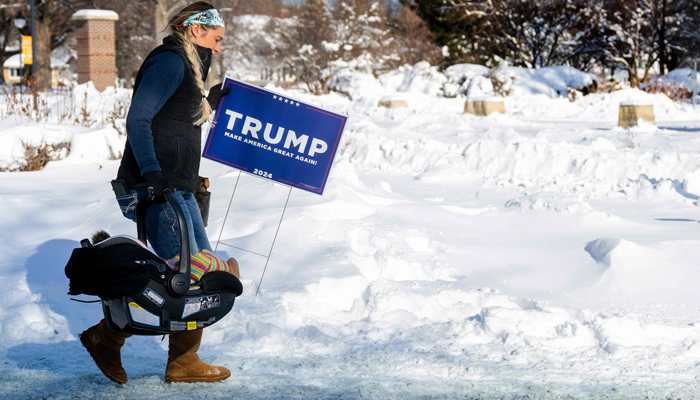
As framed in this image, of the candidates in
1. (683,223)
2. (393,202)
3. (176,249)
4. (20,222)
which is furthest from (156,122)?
(683,223)

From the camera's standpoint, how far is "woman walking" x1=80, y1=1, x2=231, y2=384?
2791 mm

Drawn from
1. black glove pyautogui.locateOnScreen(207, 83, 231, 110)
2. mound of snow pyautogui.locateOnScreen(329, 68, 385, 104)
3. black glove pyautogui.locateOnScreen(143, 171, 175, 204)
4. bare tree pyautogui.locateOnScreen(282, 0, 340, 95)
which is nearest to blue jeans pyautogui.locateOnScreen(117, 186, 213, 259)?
black glove pyautogui.locateOnScreen(143, 171, 175, 204)

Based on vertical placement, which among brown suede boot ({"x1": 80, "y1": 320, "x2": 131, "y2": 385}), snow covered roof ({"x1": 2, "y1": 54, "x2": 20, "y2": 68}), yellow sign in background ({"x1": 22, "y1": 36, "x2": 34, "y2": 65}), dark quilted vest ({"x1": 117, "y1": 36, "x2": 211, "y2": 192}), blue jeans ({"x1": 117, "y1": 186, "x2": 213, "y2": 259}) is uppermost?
snow covered roof ({"x1": 2, "y1": 54, "x2": 20, "y2": 68})

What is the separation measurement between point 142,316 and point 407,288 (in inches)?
94.4

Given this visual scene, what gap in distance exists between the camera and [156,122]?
2.93 metres

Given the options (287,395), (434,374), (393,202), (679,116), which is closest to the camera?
(287,395)

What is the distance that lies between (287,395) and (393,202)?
4.58 meters

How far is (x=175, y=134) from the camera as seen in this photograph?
296 centimetres

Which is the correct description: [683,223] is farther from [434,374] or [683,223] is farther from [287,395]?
[287,395]

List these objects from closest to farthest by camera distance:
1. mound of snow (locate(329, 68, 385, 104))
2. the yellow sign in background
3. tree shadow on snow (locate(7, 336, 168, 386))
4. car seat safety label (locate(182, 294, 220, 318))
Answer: car seat safety label (locate(182, 294, 220, 318)), tree shadow on snow (locate(7, 336, 168, 386)), the yellow sign in background, mound of snow (locate(329, 68, 385, 104))

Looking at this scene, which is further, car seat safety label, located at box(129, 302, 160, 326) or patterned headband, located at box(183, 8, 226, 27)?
patterned headband, located at box(183, 8, 226, 27)

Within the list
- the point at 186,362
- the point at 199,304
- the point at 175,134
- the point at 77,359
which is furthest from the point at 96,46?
the point at 199,304

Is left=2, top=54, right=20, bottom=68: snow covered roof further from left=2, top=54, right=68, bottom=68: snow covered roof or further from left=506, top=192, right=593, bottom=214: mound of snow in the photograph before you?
left=506, top=192, right=593, bottom=214: mound of snow

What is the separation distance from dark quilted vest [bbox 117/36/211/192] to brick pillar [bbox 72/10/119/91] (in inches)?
688
